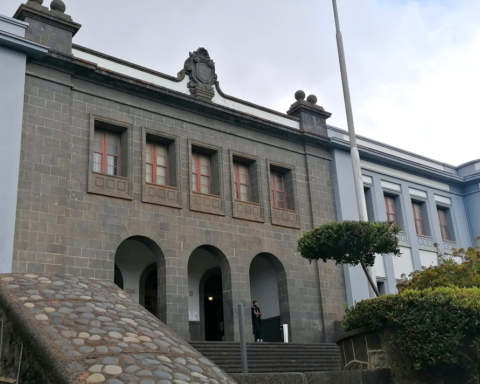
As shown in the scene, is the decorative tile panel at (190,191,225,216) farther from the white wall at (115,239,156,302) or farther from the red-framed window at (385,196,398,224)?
the red-framed window at (385,196,398,224)

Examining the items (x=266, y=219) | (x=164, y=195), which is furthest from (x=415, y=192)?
(x=164, y=195)

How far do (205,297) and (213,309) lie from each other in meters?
0.51

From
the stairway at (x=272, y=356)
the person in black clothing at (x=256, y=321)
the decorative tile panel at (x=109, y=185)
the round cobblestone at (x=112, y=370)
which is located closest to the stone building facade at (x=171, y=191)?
the decorative tile panel at (x=109, y=185)

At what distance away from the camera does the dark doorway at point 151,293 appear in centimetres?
1845

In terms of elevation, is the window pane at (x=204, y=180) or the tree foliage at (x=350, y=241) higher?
the window pane at (x=204, y=180)

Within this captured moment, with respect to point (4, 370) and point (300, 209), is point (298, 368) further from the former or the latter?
point (4, 370)

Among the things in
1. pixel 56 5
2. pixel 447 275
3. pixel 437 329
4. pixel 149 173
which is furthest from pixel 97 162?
pixel 437 329

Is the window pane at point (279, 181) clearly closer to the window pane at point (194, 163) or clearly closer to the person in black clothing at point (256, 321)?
the window pane at point (194, 163)

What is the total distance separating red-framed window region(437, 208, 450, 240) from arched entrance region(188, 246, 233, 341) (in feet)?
37.8

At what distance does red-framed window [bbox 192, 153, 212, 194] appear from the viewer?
18.3 metres

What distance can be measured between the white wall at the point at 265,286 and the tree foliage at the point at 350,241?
275 inches

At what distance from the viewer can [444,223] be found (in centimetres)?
2656

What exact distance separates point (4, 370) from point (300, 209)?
14565 mm

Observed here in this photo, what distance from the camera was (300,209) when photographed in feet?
65.9
